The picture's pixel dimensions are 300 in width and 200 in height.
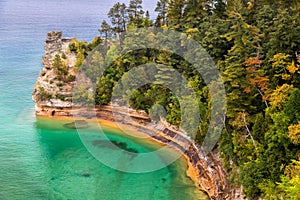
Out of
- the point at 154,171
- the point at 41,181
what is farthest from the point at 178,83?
the point at 41,181

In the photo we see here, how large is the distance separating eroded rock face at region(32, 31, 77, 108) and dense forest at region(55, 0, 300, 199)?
1.30 meters

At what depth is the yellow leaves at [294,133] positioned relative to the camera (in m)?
21.0

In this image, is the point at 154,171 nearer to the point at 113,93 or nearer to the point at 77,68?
the point at 113,93

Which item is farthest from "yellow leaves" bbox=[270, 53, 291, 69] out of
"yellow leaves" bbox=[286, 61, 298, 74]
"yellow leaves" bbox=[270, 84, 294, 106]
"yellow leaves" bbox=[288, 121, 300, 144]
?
"yellow leaves" bbox=[288, 121, 300, 144]

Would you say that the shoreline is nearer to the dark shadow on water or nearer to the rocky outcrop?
the rocky outcrop

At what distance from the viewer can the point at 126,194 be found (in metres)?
29.2

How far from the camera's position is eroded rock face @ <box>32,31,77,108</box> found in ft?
147

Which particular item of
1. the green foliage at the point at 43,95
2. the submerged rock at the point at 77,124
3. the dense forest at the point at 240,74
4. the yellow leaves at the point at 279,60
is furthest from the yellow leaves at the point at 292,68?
the green foliage at the point at 43,95

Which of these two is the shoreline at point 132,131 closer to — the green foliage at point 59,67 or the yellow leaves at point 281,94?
the green foliage at point 59,67

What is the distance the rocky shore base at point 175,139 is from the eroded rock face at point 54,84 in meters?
0.86

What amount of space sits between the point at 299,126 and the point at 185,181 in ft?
40.6

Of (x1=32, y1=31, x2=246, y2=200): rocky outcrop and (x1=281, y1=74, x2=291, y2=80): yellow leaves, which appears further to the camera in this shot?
(x1=32, y1=31, x2=246, y2=200): rocky outcrop

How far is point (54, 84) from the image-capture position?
45.9m

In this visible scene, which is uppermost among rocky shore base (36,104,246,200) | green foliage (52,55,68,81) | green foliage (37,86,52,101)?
green foliage (52,55,68,81)
